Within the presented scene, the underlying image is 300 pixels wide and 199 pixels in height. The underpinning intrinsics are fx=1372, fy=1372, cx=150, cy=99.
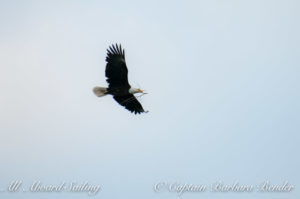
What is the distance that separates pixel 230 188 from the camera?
46875mm

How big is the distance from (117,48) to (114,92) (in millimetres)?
1560

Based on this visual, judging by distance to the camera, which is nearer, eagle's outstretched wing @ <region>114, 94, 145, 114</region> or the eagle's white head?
the eagle's white head

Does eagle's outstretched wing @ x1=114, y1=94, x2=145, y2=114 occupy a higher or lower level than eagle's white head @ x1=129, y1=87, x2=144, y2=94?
lower

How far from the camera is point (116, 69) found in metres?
47.9

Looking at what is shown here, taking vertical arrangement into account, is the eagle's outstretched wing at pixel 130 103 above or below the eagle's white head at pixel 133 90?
below

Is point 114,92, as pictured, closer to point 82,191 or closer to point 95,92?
point 95,92

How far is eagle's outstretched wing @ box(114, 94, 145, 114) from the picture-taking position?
49.0m

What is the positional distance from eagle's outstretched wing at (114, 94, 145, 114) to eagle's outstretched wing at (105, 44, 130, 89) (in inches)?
32.7

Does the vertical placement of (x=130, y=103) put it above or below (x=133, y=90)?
below

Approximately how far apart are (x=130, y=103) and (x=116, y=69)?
1924 mm

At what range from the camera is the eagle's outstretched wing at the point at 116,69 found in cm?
4791

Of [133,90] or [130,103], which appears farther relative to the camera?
[130,103]

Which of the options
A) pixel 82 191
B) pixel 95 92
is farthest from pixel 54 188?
pixel 95 92

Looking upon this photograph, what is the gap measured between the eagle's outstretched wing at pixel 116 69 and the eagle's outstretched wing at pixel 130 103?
0.83 metres
